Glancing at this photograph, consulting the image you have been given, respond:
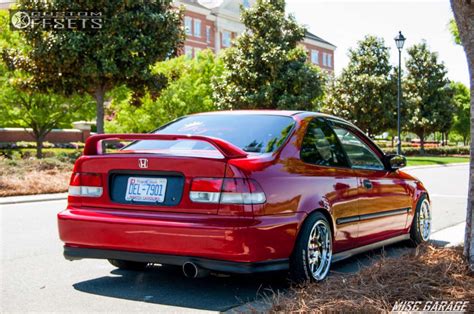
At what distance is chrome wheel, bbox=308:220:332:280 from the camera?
517cm

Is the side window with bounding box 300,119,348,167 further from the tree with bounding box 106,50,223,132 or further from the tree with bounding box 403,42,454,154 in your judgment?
the tree with bounding box 403,42,454,154

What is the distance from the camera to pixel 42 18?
69.1 ft

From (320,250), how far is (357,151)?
1.46 m

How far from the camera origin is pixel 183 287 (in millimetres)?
5352

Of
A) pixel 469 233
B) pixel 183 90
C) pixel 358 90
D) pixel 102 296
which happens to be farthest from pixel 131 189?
pixel 358 90

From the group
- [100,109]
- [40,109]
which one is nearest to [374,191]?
[100,109]

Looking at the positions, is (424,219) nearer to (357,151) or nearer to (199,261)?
(357,151)

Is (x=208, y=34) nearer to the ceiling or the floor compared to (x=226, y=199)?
nearer to the ceiling

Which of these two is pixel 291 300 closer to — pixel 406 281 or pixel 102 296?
pixel 406 281

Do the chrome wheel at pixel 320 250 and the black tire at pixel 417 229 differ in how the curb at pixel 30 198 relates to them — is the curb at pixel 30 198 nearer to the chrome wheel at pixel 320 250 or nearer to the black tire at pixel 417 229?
the black tire at pixel 417 229

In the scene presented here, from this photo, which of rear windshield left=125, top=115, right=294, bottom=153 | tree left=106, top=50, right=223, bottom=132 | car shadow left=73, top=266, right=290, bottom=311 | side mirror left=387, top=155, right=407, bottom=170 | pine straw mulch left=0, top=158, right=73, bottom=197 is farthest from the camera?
tree left=106, top=50, right=223, bottom=132

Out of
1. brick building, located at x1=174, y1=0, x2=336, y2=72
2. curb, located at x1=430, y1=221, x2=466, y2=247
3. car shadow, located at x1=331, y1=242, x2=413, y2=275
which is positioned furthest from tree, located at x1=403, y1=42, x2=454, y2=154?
car shadow, located at x1=331, y1=242, x2=413, y2=275

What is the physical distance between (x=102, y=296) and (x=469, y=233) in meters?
3.06

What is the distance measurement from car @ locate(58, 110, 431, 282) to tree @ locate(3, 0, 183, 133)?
51.5 ft
